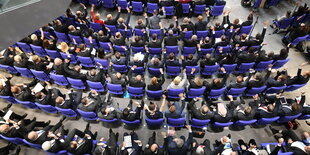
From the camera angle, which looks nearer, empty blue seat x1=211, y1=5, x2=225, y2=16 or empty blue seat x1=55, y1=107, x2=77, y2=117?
empty blue seat x1=55, y1=107, x2=77, y2=117

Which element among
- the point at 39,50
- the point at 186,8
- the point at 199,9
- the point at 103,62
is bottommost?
the point at 103,62

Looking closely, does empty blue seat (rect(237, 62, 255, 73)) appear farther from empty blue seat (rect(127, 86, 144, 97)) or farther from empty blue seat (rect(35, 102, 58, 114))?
empty blue seat (rect(35, 102, 58, 114))

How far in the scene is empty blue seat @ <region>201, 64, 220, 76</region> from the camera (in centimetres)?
651

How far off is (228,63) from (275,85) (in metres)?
1.51

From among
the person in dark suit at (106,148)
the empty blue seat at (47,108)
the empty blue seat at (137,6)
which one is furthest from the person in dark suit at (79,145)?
the empty blue seat at (137,6)

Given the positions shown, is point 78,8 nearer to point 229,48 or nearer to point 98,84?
point 98,84

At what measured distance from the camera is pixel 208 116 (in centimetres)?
523

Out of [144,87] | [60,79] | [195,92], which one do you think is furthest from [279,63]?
[60,79]

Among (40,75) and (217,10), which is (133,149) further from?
(217,10)

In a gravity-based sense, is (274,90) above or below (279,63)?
below

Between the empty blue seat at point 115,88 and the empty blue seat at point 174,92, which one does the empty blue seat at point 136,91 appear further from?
the empty blue seat at point 174,92

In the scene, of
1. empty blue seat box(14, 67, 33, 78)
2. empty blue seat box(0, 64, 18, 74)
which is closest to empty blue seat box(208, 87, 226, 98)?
empty blue seat box(14, 67, 33, 78)

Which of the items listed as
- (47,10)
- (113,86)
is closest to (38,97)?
(113,86)

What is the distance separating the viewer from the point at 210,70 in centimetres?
667
